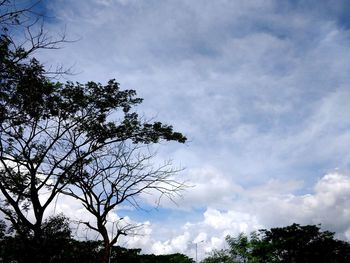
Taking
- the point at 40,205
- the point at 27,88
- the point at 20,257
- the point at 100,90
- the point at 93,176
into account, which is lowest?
the point at 20,257

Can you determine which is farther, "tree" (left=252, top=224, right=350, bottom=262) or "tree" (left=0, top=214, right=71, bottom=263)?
"tree" (left=252, top=224, right=350, bottom=262)

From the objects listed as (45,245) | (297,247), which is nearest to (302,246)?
(297,247)

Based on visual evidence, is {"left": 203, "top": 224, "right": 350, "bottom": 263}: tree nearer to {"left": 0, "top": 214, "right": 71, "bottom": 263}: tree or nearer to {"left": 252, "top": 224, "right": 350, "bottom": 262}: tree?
{"left": 252, "top": 224, "right": 350, "bottom": 262}: tree

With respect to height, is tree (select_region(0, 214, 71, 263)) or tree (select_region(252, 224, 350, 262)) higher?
tree (select_region(252, 224, 350, 262))

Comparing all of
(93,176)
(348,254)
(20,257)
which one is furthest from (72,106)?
(348,254)

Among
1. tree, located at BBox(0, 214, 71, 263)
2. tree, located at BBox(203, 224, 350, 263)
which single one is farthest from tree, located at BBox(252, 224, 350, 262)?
tree, located at BBox(0, 214, 71, 263)

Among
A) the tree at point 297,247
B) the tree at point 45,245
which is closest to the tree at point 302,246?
the tree at point 297,247

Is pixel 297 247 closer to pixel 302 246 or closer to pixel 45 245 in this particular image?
pixel 302 246

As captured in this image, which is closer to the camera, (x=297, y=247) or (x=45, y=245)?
(x=45, y=245)

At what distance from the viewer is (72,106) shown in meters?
14.8

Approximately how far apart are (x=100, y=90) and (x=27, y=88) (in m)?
3.40

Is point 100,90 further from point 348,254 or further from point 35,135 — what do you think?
point 348,254

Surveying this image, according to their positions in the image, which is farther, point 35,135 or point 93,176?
point 93,176

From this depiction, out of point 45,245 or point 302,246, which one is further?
point 302,246
